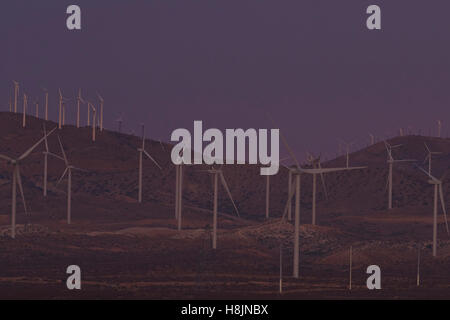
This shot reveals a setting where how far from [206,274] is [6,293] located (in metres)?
30.4

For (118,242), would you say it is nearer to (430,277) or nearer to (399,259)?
(399,259)

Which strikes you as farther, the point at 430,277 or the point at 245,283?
the point at 430,277

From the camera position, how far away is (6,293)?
4245 inches

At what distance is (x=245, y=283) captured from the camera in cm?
12225

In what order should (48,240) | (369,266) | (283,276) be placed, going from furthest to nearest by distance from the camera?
(48,240) → (369,266) → (283,276)

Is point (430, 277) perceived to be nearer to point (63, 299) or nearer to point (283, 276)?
point (283, 276)

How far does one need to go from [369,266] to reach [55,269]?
40206 mm

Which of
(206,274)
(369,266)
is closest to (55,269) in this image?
(206,274)

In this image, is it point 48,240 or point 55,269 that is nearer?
point 55,269

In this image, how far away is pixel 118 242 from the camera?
16975 centimetres
